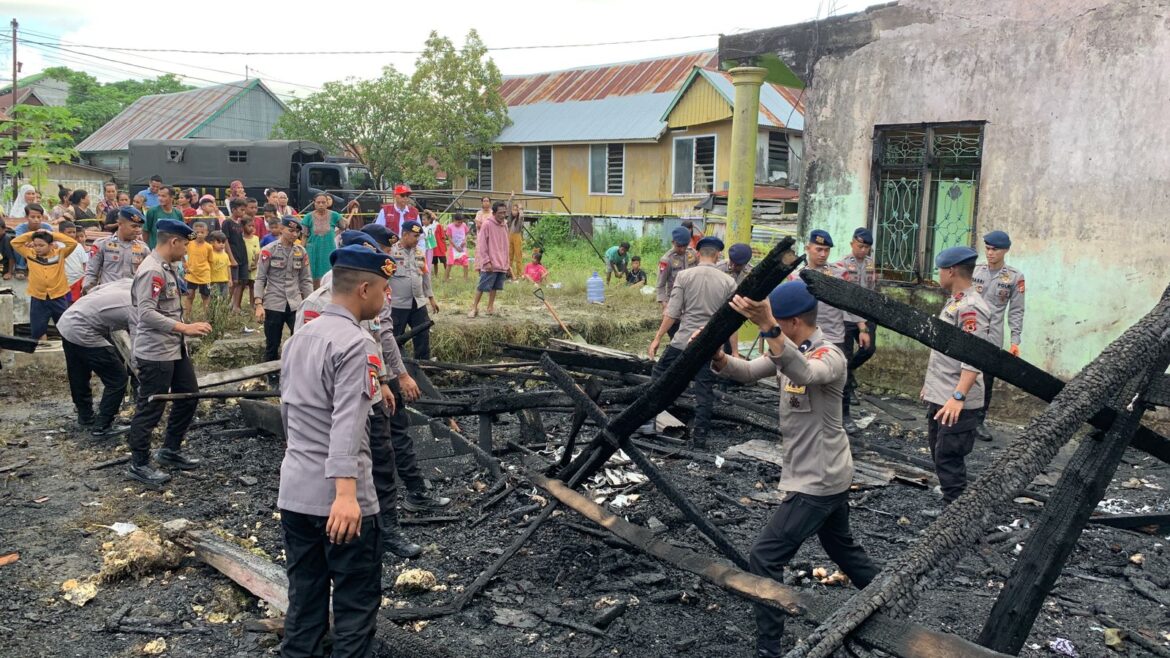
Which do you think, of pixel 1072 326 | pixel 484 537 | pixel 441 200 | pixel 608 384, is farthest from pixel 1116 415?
pixel 441 200

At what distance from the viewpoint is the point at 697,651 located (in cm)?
411

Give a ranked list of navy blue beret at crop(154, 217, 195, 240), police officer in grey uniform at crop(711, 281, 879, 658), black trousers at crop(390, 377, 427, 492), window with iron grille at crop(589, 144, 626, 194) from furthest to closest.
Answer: window with iron grille at crop(589, 144, 626, 194) → navy blue beret at crop(154, 217, 195, 240) → black trousers at crop(390, 377, 427, 492) → police officer in grey uniform at crop(711, 281, 879, 658)

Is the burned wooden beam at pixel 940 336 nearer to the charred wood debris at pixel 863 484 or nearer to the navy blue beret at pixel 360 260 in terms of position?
the charred wood debris at pixel 863 484

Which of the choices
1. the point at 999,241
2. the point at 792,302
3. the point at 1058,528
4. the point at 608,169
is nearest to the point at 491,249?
the point at 999,241

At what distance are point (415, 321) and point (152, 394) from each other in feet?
10.6

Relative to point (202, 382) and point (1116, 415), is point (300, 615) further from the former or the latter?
point (202, 382)

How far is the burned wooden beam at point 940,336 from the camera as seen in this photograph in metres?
2.44

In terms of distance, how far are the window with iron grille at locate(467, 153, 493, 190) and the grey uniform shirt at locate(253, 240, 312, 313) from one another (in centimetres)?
2394

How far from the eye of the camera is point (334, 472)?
3143mm

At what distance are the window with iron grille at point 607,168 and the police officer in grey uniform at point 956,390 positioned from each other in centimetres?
2347

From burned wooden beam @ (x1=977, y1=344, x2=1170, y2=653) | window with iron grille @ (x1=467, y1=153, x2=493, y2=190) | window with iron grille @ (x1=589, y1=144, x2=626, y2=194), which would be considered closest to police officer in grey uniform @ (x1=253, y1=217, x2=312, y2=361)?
burned wooden beam @ (x1=977, y1=344, x2=1170, y2=653)

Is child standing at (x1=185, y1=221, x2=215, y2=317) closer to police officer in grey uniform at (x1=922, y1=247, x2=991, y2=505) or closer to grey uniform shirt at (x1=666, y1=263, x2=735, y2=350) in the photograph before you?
grey uniform shirt at (x1=666, y1=263, x2=735, y2=350)

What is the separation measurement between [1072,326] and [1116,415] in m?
6.72

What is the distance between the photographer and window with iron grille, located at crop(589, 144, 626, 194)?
2872 cm
